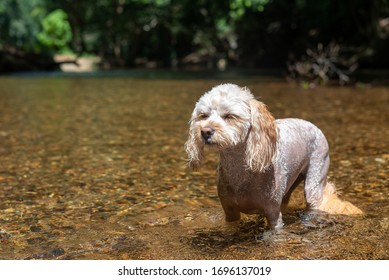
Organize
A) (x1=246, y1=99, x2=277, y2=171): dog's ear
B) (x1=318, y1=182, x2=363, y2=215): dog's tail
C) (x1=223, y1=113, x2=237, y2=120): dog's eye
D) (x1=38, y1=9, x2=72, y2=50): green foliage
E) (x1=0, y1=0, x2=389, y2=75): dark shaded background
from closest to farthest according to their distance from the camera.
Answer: (x1=223, y1=113, x2=237, y2=120): dog's eye < (x1=246, y1=99, x2=277, y2=171): dog's ear < (x1=318, y1=182, x2=363, y2=215): dog's tail < (x1=0, y1=0, x2=389, y2=75): dark shaded background < (x1=38, y1=9, x2=72, y2=50): green foliage

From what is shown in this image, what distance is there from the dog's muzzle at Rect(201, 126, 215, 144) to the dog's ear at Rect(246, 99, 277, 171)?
1.36ft

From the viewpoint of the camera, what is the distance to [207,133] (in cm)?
452

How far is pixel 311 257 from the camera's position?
4871mm

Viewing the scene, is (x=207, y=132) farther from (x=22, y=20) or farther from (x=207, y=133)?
(x=22, y=20)

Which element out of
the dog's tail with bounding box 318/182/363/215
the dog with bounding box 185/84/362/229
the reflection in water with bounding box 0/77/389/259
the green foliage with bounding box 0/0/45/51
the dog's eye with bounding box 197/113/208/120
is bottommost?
the reflection in water with bounding box 0/77/389/259

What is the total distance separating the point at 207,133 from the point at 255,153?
528 mm

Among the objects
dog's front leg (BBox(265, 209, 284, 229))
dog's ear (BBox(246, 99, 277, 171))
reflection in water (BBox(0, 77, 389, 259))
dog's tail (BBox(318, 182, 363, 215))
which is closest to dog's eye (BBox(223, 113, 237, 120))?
dog's ear (BBox(246, 99, 277, 171))

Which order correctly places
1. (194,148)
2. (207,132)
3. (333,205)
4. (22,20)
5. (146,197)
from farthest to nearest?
(22,20)
(146,197)
(333,205)
(194,148)
(207,132)

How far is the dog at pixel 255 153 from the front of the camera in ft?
15.2

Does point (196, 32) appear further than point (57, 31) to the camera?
No

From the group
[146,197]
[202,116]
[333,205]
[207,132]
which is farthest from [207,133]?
[146,197]

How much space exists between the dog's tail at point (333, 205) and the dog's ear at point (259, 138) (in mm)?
1521

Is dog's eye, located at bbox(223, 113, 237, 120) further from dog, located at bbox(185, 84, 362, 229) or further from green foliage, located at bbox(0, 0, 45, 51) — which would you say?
green foliage, located at bbox(0, 0, 45, 51)

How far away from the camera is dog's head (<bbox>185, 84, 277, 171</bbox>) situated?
4559mm
